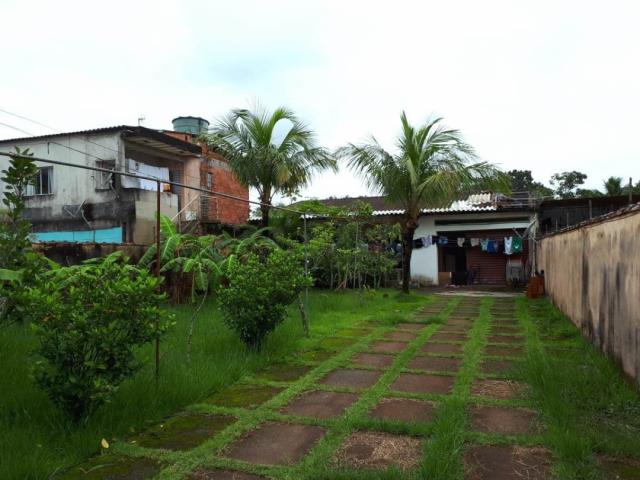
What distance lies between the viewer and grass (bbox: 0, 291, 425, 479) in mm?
2975

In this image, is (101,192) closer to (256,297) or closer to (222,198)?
(222,198)

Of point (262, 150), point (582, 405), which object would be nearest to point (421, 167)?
point (262, 150)

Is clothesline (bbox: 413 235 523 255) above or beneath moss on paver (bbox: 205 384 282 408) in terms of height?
above

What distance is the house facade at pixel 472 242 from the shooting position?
55.3 feet

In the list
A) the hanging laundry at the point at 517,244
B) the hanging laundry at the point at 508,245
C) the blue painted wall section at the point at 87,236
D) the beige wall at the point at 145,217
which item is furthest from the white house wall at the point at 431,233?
the blue painted wall section at the point at 87,236

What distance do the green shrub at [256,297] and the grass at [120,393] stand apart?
0.28m

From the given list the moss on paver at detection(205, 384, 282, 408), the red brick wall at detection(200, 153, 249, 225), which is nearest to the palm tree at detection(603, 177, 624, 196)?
the red brick wall at detection(200, 153, 249, 225)

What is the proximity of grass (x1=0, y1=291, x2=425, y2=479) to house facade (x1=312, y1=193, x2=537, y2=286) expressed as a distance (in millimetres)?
11040

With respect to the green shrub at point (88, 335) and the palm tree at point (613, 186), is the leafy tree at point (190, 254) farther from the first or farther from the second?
the palm tree at point (613, 186)

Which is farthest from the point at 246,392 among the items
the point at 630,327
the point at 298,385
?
the point at 630,327

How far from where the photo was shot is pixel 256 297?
574 cm

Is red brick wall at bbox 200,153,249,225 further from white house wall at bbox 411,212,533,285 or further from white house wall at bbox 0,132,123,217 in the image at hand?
white house wall at bbox 411,212,533,285

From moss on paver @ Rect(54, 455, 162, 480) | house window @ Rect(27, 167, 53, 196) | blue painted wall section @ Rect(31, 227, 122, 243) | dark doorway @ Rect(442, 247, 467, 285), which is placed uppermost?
house window @ Rect(27, 167, 53, 196)

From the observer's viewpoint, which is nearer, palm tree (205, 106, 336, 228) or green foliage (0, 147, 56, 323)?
green foliage (0, 147, 56, 323)
